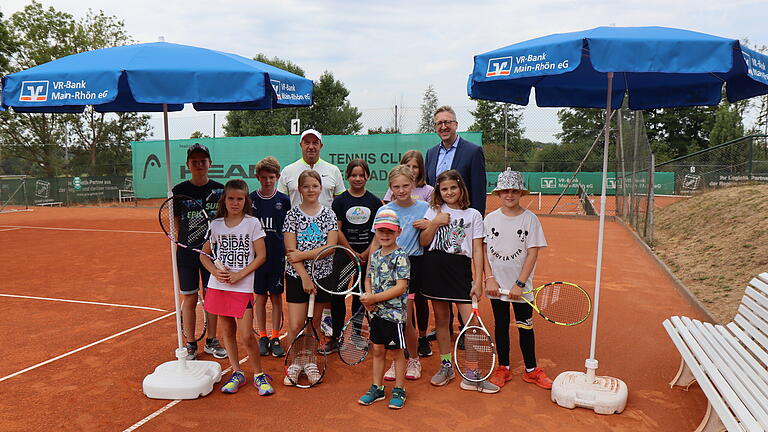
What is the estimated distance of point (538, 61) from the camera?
11.0 ft

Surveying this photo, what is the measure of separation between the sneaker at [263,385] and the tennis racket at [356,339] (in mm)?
587

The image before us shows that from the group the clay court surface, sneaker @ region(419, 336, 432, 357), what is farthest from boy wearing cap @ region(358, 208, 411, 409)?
sneaker @ region(419, 336, 432, 357)

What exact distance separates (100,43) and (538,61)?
34841 mm

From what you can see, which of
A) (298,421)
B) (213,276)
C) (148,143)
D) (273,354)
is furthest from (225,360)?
(148,143)

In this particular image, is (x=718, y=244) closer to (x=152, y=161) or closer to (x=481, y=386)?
(x=481, y=386)

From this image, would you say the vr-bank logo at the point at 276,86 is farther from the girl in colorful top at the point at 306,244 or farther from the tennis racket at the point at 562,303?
the tennis racket at the point at 562,303

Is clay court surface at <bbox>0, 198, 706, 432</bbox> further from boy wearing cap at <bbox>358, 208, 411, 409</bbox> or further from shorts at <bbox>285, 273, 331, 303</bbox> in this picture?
shorts at <bbox>285, 273, 331, 303</bbox>

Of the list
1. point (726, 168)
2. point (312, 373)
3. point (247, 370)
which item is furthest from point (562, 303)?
point (726, 168)

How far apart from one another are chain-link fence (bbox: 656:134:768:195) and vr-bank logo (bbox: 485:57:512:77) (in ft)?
44.7

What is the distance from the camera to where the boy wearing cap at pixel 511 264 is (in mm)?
3859

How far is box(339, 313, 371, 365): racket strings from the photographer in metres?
4.05

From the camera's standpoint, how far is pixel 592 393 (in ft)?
12.0

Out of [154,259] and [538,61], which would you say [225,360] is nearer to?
[538,61]

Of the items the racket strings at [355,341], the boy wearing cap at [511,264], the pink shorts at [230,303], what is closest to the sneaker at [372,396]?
the racket strings at [355,341]
